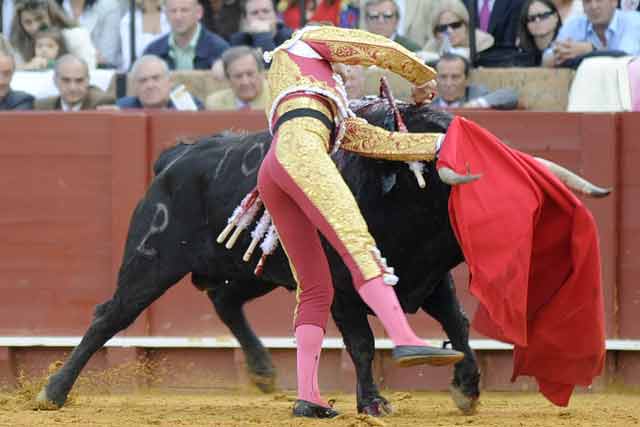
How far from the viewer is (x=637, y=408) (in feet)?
23.1

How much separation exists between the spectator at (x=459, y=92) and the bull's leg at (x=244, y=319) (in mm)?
1752

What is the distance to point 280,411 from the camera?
21.5 feet

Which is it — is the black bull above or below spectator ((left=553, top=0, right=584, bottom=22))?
below

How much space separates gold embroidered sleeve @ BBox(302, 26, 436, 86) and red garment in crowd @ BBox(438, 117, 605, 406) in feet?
1.29

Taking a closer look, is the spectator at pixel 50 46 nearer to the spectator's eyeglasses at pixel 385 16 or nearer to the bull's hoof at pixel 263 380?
the spectator's eyeglasses at pixel 385 16

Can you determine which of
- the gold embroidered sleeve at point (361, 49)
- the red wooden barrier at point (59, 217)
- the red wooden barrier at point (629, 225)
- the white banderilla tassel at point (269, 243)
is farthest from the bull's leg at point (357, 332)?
the red wooden barrier at point (59, 217)

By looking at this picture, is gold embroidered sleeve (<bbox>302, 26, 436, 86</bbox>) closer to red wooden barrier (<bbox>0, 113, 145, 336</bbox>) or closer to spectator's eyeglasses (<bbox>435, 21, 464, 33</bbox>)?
red wooden barrier (<bbox>0, 113, 145, 336</bbox>)

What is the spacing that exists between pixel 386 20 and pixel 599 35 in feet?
3.91

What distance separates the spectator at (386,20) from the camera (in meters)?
8.95

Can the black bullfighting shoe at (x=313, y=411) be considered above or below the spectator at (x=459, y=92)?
below

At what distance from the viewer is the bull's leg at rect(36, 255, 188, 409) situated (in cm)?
680

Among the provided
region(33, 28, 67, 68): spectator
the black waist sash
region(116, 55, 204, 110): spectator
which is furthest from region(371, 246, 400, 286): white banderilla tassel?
region(33, 28, 67, 68): spectator

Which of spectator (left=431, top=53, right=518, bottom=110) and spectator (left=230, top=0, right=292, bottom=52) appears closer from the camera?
spectator (left=431, top=53, right=518, bottom=110)

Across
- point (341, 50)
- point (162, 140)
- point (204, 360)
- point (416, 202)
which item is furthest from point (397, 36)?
point (341, 50)
